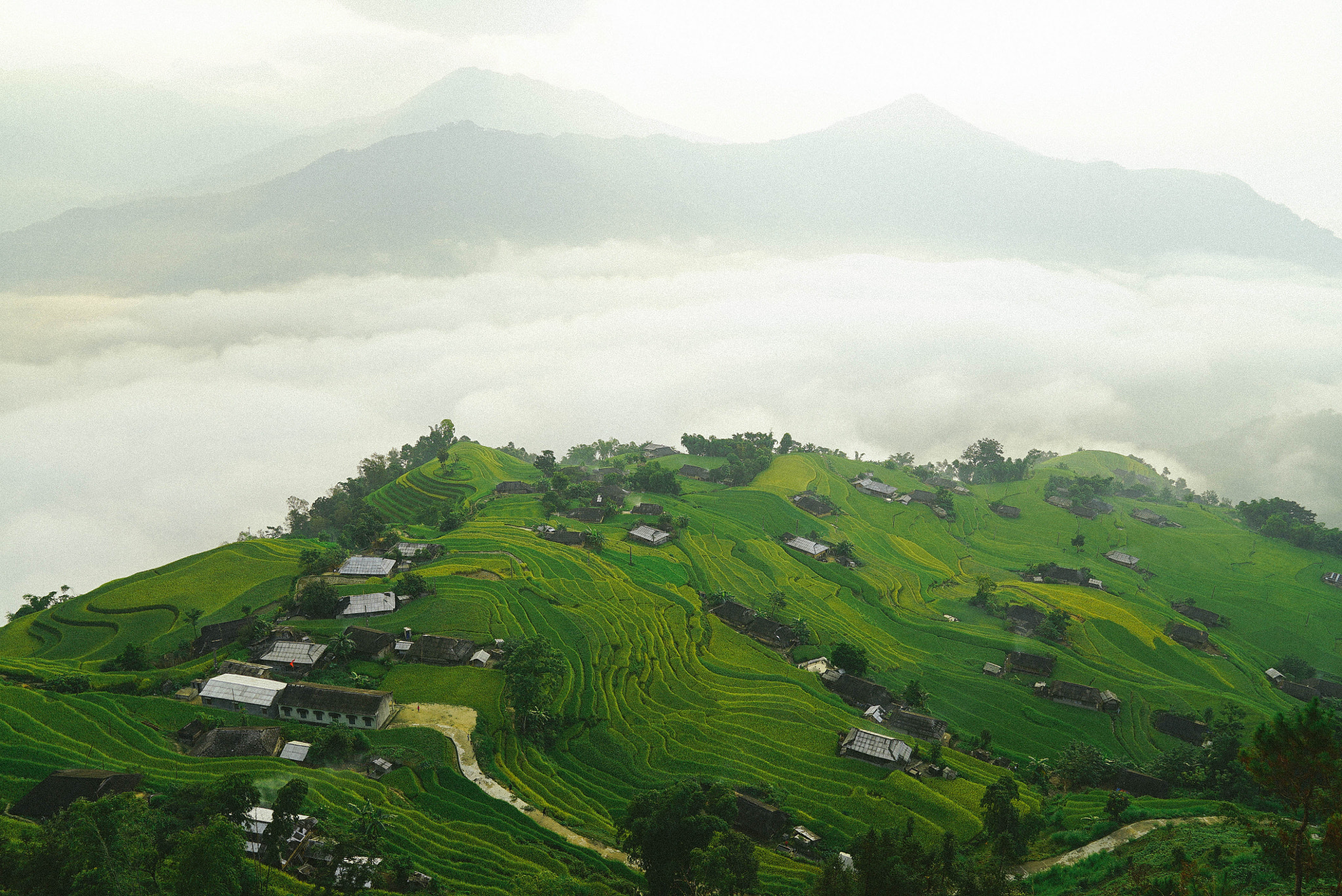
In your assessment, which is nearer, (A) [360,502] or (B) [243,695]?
(B) [243,695]

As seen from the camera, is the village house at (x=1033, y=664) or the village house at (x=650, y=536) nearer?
the village house at (x=1033, y=664)

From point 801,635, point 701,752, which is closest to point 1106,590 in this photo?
point 801,635

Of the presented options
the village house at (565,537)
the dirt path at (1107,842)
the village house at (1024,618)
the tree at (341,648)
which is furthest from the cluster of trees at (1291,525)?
the tree at (341,648)

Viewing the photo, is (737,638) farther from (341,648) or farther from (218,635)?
(218,635)

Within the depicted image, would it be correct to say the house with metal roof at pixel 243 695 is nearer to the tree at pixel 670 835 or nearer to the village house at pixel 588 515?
the tree at pixel 670 835

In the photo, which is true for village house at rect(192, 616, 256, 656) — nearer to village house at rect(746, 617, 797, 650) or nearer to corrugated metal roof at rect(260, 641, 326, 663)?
corrugated metal roof at rect(260, 641, 326, 663)

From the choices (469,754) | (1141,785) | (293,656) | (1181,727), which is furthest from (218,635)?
(1181,727)

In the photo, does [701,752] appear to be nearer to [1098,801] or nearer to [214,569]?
[1098,801]
